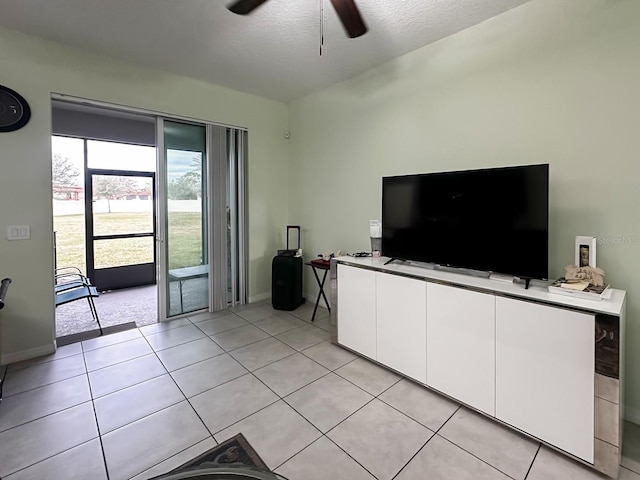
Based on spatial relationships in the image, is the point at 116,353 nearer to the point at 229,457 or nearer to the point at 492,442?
the point at 229,457

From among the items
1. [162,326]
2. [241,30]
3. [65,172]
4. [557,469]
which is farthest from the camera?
[65,172]

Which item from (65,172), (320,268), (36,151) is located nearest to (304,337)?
(320,268)

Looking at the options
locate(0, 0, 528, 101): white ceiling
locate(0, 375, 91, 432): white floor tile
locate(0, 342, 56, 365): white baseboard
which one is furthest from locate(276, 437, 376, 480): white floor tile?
locate(0, 0, 528, 101): white ceiling

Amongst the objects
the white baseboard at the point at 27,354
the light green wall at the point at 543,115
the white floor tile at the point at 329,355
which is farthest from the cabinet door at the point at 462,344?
the white baseboard at the point at 27,354

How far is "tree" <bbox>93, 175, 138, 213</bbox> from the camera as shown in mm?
4941

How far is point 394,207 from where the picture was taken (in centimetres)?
273

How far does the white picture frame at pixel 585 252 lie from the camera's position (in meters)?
1.88

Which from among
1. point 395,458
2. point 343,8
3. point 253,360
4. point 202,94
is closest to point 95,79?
point 202,94

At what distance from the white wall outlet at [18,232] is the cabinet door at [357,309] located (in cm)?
286

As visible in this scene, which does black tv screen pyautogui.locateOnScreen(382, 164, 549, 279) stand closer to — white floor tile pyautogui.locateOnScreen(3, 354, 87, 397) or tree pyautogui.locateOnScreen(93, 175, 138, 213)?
white floor tile pyautogui.locateOnScreen(3, 354, 87, 397)

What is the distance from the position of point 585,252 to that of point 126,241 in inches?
236

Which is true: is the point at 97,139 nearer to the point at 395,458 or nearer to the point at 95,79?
the point at 95,79

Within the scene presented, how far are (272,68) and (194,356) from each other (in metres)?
3.05

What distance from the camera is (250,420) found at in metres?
1.98
